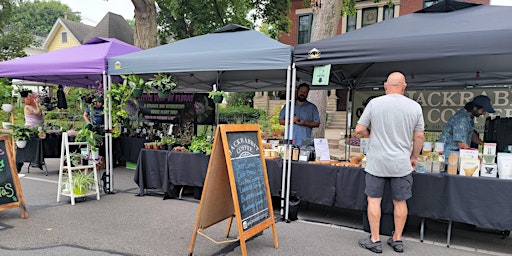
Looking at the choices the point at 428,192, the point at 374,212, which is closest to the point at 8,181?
the point at 374,212

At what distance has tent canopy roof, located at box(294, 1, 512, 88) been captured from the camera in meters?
A: 3.51

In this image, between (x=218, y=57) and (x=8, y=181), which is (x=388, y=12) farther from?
(x=8, y=181)

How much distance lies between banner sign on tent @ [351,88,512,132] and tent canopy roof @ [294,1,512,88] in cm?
78

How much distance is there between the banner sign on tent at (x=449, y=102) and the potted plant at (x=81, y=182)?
5.66 m

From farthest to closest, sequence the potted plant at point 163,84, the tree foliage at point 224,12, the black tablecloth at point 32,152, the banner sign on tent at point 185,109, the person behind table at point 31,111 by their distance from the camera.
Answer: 1. the tree foliage at point 224,12
2. the banner sign on tent at point 185,109
3. the person behind table at point 31,111
4. the black tablecloth at point 32,152
5. the potted plant at point 163,84

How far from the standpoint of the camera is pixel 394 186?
3.48 metres

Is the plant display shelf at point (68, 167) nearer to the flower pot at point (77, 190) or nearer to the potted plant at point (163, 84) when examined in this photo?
the flower pot at point (77, 190)

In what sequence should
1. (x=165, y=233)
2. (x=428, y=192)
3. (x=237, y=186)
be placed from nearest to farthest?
1. (x=237, y=186)
2. (x=428, y=192)
3. (x=165, y=233)

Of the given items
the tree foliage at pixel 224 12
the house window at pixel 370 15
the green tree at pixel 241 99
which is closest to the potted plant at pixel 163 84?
the tree foliage at pixel 224 12

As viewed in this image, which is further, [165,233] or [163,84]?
[163,84]

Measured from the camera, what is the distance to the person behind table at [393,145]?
11.1ft

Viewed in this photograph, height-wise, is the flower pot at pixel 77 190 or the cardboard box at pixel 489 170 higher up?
the cardboard box at pixel 489 170

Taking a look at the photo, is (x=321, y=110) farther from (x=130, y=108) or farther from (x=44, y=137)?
(x=44, y=137)

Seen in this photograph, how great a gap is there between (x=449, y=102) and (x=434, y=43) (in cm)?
347
